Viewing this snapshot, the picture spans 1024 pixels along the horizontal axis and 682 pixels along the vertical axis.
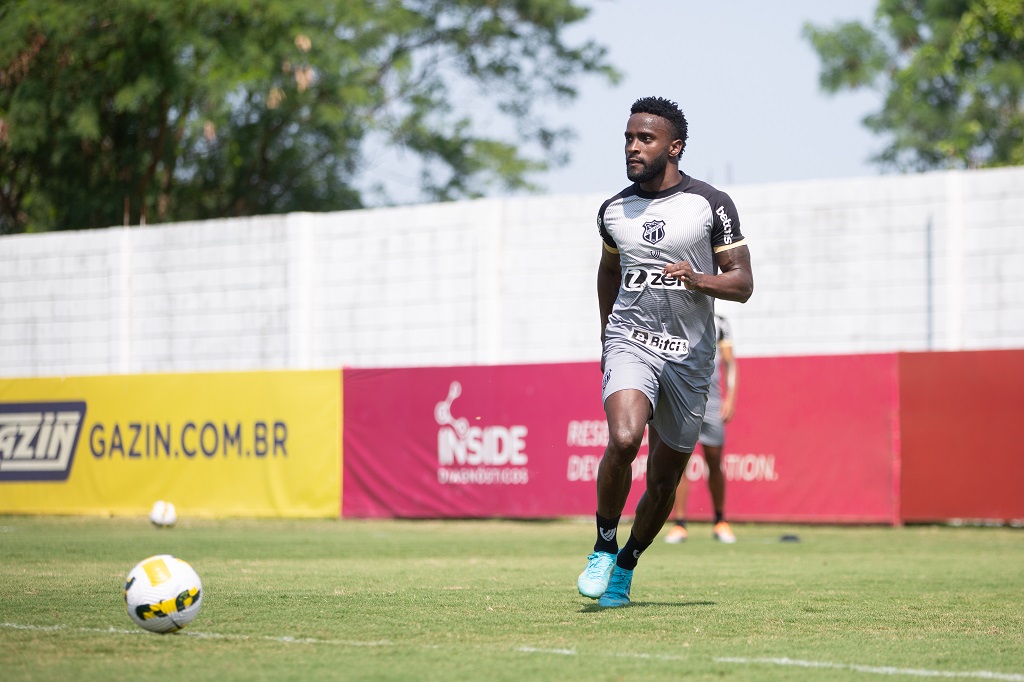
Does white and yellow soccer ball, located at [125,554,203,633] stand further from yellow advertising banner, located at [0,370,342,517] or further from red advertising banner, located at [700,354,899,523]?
yellow advertising banner, located at [0,370,342,517]

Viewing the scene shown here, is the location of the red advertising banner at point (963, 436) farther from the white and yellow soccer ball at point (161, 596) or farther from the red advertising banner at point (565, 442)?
the white and yellow soccer ball at point (161, 596)

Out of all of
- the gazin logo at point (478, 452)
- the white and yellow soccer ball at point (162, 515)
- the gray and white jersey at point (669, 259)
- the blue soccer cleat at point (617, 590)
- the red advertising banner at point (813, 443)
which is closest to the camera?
the gray and white jersey at point (669, 259)

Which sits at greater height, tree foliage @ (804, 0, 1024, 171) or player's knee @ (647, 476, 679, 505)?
tree foliage @ (804, 0, 1024, 171)

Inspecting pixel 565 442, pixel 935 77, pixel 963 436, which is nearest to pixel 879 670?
pixel 963 436

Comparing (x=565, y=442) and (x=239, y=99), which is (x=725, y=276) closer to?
(x=565, y=442)

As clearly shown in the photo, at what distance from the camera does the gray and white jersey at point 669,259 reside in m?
7.05

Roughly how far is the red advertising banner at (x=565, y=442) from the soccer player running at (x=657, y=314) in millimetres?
8451

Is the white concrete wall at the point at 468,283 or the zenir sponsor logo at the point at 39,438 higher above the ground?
the white concrete wall at the point at 468,283

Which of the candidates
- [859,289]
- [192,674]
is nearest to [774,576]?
[192,674]

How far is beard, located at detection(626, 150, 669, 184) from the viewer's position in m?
7.13

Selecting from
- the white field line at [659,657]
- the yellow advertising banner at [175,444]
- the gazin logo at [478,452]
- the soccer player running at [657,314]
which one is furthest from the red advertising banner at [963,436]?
the white field line at [659,657]

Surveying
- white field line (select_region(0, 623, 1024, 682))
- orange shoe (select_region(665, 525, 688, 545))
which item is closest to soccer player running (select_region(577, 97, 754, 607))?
white field line (select_region(0, 623, 1024, 682))

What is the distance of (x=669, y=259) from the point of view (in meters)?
7.05

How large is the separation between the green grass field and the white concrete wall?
6101mm
